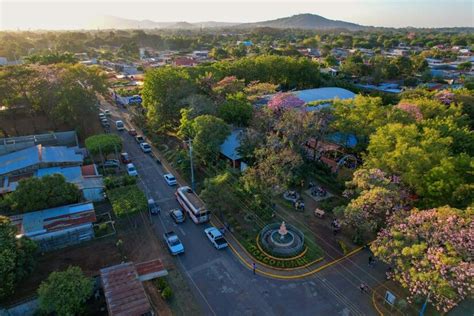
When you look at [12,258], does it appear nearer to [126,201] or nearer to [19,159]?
[126,201]

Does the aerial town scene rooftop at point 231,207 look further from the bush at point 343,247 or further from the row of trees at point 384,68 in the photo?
the row of trees at point 384,68

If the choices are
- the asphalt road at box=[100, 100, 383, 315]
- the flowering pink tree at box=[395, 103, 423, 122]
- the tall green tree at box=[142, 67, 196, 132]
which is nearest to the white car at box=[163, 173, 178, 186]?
the asphalt road at box=[100, 100, 383, 315]

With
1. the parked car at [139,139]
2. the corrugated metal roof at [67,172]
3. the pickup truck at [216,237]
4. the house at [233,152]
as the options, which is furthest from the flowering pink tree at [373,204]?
the parked car at [139,139]

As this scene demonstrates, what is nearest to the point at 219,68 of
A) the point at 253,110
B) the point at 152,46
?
the point at 253,110

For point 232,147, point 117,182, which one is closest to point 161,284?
point 117,182

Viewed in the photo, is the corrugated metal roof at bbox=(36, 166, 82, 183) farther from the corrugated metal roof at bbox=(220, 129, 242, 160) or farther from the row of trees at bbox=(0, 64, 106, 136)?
the corrugated metal roof at bbox=(220, 129, 242, 160)

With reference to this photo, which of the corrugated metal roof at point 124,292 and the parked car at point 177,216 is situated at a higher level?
the corrugated metal roof at point 124,292
